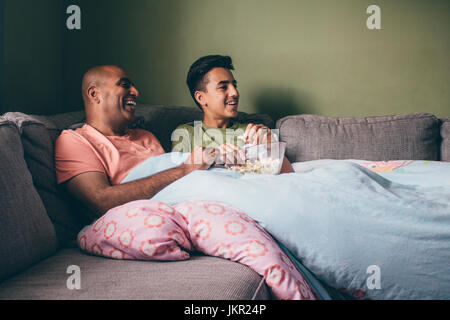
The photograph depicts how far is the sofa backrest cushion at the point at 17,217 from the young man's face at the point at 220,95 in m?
0.98

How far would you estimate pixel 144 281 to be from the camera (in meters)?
0.77

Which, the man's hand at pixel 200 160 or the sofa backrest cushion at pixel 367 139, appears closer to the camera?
the man's hand at pixel 200 160

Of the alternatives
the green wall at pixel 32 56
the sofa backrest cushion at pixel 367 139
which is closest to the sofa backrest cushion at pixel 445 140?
the sofa backrest cushion at pixel 367 139

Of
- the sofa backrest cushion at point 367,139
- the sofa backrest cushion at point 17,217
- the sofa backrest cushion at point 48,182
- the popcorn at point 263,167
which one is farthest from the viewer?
the sofa backrest cushion at point 367,139

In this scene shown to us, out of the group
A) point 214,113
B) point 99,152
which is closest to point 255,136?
point 214,113

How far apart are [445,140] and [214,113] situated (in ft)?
3.80

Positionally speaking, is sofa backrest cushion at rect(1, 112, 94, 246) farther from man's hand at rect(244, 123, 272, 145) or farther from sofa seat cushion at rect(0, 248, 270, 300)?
man's hand at rect(244, 123, 272, 145)

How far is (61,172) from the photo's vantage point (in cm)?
123

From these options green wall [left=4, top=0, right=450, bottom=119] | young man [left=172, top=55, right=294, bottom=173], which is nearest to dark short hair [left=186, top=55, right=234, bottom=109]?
young man [left=172, top=55, right=294, bottom=173]

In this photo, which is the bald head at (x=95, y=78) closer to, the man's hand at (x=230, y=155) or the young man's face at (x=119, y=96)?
the young man's face at (x=119, y=96)

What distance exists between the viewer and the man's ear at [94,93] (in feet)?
5.09

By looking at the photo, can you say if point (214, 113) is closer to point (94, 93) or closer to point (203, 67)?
point (203, 67)

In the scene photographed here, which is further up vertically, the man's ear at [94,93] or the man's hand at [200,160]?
the man's ear at [94,93]

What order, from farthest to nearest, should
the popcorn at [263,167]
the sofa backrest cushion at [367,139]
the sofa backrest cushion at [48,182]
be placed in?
the sofa backrest cushion at [367,139] < the popcorn at [263,167] < the sofa backrest cushion at [48,182]
